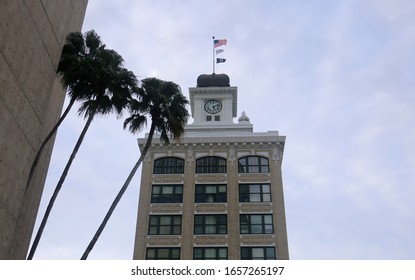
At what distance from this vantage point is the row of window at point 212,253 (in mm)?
42000

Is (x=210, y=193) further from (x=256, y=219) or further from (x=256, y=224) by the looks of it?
(x=256, y=224)

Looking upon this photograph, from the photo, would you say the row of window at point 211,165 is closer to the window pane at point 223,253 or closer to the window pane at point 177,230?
the window pane at point 177,230

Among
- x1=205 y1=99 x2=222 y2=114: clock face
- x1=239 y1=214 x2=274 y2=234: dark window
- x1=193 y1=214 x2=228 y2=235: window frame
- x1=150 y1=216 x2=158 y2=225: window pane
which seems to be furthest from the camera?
x1=205 y1=99 x2=222 y2=114: clock face

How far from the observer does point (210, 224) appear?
44.5m

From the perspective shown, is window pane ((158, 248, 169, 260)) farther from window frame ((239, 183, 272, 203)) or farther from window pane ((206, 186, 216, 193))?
window frame ((239, 183, 272, 203))

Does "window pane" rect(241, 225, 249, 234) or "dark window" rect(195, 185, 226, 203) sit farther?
"dark window" rect(195, 185, 226, 203)

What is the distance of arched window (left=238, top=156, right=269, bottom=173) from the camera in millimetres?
47844

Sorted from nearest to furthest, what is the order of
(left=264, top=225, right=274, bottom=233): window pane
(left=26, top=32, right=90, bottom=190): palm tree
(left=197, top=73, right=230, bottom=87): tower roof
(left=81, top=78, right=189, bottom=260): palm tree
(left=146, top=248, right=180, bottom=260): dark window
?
(left=26, top=32, right=90, bottom=190): palm tree → (left=81, top=78, right=189, bottom=260): palm tree → (left=146, top=248, right=180, bottom=260): dark window → (left=264, top=225, right=274, bottom=233): window pane → (left=197, top=73, right=230, bottom=87): tower roof

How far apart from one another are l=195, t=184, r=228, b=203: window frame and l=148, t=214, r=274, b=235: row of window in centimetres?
186

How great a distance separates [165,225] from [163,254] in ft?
10.3

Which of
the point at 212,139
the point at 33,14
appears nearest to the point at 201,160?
the point at 212,139

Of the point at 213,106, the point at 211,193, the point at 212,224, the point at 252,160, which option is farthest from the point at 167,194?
the point at 213,106

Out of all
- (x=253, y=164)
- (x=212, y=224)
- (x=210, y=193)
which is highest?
(x=253, y=164)

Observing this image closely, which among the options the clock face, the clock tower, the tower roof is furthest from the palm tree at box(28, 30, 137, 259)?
the tower roof
